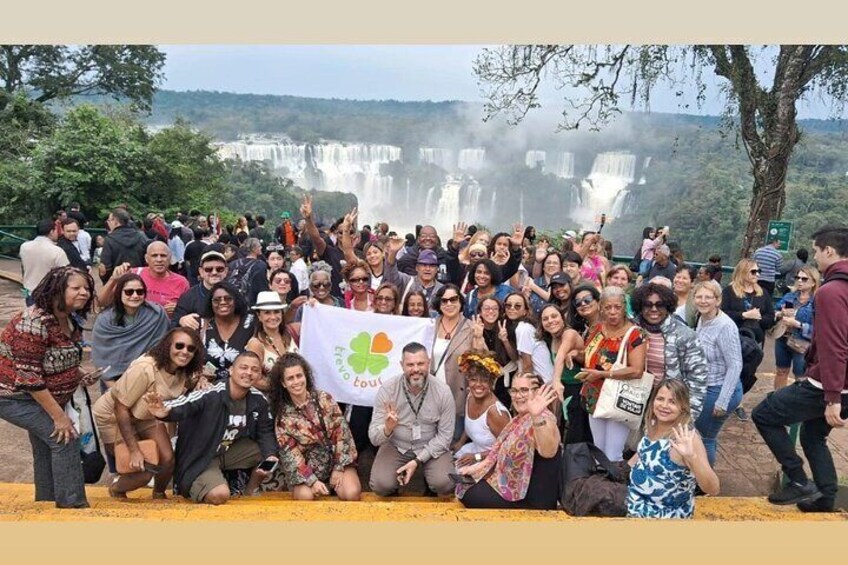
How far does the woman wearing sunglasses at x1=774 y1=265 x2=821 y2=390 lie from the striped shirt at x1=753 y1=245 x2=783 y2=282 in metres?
3.00

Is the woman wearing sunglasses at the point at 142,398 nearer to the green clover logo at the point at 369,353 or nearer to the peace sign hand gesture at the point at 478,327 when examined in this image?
the green clover logo at the point at 369,353

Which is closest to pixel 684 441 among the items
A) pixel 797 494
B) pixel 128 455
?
pixel 797 494

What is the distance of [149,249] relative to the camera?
5.00 metres

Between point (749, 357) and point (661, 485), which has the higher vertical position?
point (749, 357)

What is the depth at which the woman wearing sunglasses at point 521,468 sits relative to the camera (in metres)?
3.59

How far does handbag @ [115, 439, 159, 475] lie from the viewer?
3.72 m

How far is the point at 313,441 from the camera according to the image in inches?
163

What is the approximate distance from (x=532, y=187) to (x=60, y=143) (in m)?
42.3

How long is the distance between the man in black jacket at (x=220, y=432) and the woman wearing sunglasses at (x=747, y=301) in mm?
4445

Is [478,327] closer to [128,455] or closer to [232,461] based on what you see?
[232,461]

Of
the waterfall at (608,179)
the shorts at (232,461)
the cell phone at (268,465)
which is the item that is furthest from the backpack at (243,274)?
the waterfall at (608,179)

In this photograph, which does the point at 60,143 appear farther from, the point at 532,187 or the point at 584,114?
the point at 532,187

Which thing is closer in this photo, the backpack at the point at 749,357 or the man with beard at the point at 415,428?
the man with beard at the point at 415,428

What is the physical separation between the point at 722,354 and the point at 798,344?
2.22 meters
